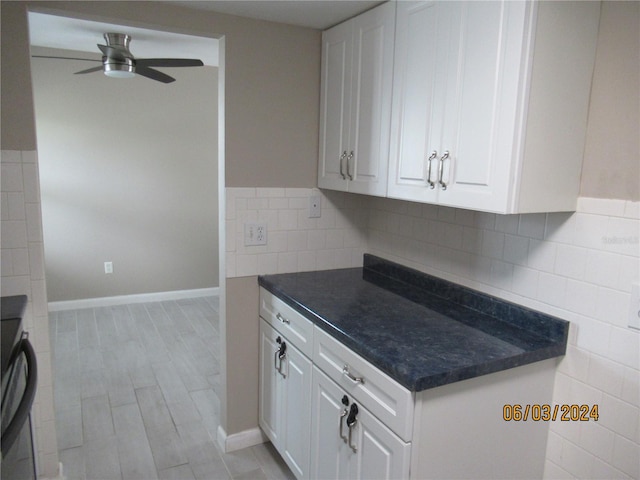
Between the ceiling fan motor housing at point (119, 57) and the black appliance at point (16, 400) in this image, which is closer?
the black appliance at point (16, 400)

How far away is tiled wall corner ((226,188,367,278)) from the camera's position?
2.25 m

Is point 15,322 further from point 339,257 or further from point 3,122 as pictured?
point 339,257

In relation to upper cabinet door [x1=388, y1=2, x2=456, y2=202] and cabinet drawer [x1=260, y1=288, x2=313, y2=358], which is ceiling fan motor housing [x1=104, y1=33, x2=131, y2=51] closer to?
cabinet drawer [x1=260, y1=288, x2=313, y2=358]

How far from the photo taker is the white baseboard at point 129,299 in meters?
4.47

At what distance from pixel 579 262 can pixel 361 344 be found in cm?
75

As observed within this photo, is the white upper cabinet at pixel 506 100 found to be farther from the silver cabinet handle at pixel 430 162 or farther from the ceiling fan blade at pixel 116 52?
the ceiling fan blade at pixel 116 52

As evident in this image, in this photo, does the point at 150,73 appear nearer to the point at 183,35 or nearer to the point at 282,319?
the point at 183,35

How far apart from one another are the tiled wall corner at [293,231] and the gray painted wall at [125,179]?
8.95ft

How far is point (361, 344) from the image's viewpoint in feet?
4.97

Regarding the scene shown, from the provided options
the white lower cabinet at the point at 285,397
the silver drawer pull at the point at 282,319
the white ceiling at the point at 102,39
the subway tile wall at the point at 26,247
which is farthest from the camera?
the white ceiling at the point at 102,39

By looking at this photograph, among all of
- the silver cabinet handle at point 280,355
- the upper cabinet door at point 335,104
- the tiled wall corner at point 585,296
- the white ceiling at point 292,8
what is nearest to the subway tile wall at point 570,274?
the tiled wall corner at point 585,296

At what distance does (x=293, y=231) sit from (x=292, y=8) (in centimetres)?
102
